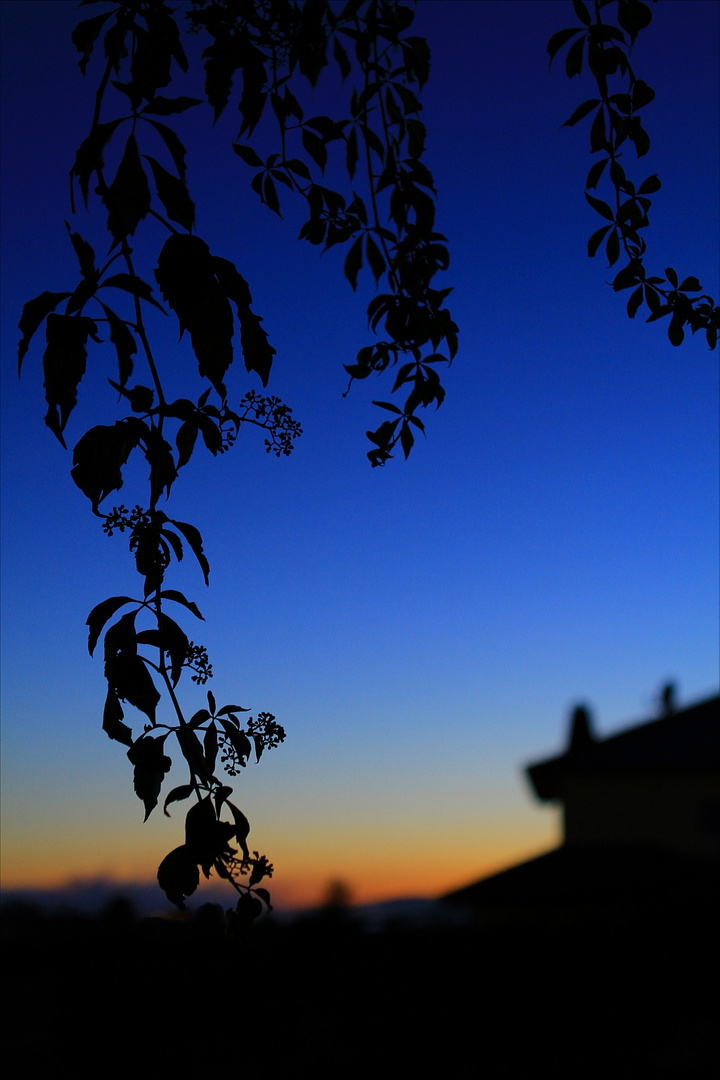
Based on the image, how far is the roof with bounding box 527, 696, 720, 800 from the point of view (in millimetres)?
17000

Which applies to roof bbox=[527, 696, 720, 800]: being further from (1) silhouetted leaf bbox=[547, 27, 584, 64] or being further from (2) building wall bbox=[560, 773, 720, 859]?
(1) silhouetted leaf bbox=[547, 27, 584, 64]

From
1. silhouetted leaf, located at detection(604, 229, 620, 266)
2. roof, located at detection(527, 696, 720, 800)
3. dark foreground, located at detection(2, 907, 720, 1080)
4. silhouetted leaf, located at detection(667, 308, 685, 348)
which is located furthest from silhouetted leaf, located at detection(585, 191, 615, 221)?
roof, located at detection(527, 696, 720, 800)

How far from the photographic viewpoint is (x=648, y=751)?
17688 mm

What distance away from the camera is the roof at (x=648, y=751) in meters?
17.0

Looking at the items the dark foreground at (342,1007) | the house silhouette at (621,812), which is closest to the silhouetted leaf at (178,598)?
the dark foreground at (342,1007)

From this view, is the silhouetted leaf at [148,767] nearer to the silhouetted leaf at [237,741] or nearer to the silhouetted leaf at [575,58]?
the silhouetted leaf at [237,741]

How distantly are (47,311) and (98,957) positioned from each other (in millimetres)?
7469

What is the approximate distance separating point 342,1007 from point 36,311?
767cm

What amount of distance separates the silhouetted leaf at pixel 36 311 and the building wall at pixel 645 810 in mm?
17429

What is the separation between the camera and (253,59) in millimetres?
1863

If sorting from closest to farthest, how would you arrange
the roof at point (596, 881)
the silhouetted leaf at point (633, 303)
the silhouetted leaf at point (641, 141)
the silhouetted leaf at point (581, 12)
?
the silhouetted leaf at point (581, 12) < the silhouetted leaf at point (641, 141) < the silhouetted leaf at point (633, 303) < the roof at point (596, 881)

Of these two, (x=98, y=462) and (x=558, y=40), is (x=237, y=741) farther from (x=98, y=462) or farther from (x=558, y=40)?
(x=558, y=40)

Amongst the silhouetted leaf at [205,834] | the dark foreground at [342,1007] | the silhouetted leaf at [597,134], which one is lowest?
the dark foreground at [342,1007]

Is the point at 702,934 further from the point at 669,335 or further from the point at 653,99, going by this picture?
the point at 653,99
